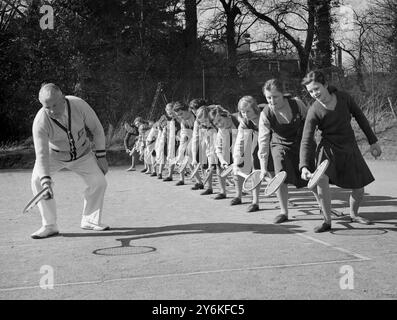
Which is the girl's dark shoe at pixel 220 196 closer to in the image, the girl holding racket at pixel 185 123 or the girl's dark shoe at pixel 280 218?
the girl holding racket at pixel 185 123

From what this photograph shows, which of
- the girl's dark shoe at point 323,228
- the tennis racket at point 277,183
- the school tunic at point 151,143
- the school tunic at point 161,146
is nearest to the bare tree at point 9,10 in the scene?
the school tunic at point 151,143

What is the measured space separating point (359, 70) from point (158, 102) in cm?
790

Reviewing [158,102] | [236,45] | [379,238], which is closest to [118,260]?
[379,238]

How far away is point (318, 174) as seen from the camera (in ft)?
25.1

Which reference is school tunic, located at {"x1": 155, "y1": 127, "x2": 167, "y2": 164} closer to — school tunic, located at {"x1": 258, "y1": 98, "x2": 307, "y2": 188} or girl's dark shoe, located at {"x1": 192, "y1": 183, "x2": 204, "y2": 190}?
girl's dark shoe, located at {"x1": 192, "y1": 183, "x2": 204, "y2": 190}

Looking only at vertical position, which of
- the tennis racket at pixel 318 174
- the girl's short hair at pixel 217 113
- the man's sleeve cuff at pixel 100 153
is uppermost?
the girl's short hair at pixel 217 113

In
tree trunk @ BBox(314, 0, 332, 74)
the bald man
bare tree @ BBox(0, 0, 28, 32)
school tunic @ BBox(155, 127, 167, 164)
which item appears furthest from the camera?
tree trunk @ BBox(314, 0, 332, 74)

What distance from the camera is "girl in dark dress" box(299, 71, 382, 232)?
26.2 feet

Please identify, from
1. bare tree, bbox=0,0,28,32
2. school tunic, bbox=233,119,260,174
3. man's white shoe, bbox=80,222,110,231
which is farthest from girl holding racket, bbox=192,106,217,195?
bare tree, bbox=0,0,28,32

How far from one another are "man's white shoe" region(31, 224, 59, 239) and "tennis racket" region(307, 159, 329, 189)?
3196 millimetres

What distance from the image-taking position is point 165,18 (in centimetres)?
2883

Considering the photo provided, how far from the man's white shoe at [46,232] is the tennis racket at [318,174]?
3.20 meters

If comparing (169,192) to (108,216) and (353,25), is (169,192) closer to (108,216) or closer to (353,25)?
(108,216)

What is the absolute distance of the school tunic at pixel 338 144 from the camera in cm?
802
